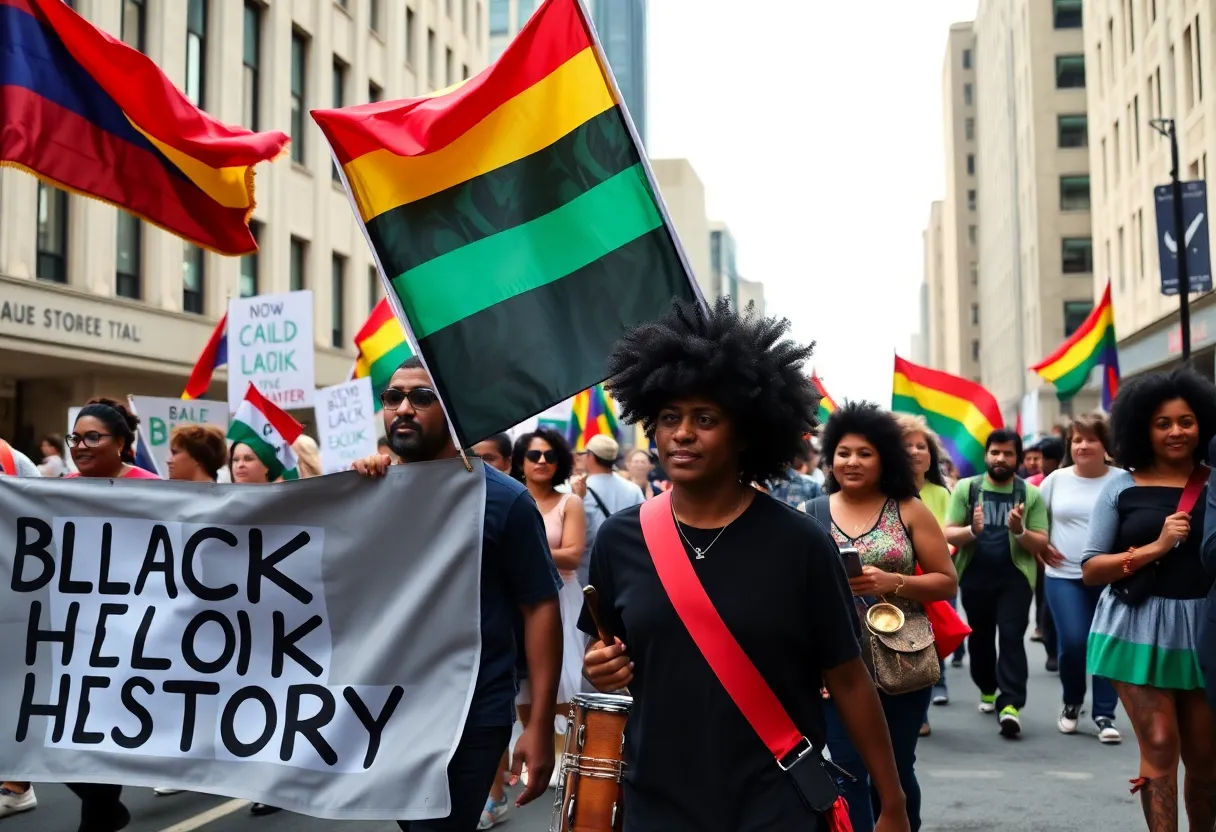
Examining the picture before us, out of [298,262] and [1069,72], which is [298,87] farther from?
[1069,72]

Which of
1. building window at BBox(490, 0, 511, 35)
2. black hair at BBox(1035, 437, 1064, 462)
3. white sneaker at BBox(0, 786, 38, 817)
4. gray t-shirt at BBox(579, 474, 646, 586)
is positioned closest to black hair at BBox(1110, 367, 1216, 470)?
gray t-shirt at BBox(579, 474, 646, 586)

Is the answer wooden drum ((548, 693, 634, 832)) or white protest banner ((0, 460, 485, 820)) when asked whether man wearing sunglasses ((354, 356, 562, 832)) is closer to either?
white protest banner ((0, 460, 485, 820))

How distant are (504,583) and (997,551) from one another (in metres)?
6.07

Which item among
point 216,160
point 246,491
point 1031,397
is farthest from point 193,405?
point 1031,397

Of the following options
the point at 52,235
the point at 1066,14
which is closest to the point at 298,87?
the point at 52,235

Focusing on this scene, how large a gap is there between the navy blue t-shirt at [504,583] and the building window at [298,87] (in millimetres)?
25535

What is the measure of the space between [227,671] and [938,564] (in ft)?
8.73

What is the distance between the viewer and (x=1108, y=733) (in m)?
8.77

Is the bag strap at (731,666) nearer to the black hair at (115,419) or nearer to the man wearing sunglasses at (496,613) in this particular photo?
the man wearing sunglasses at (496,613)

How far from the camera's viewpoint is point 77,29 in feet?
20.0

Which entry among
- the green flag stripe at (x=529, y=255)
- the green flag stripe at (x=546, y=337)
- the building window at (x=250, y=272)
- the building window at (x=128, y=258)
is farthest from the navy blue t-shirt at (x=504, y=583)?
the building window at (x=250, y=272)

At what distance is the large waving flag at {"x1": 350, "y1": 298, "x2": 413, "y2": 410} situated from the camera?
11.6 metres

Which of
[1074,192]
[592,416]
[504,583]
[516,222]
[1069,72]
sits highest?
[1069,72]

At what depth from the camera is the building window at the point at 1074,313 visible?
5788 cm
